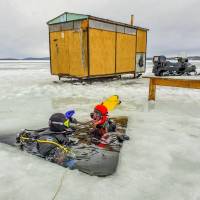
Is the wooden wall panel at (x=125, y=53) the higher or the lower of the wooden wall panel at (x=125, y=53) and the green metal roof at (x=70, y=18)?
the lower

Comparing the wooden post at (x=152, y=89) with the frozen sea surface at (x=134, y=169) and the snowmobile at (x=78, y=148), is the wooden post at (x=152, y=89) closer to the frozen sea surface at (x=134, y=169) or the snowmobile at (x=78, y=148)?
the frozen sea surface at (x=134, y=169)

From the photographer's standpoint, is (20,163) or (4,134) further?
(4,134)

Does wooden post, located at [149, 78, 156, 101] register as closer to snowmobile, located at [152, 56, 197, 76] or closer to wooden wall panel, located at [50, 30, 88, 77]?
wooden wall panel, located at [50, 30, 88, 77]

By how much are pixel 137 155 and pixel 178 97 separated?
6.08m

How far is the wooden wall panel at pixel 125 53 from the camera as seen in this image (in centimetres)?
1528

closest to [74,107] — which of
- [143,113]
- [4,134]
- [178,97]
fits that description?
[143,113]

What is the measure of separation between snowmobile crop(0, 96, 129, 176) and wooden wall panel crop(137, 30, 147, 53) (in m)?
13.3

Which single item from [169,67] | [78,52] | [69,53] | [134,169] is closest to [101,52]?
[78,52]

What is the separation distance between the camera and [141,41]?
688 inches

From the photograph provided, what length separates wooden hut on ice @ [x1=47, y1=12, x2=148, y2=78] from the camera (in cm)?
1285

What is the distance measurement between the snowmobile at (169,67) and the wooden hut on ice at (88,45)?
13.8 ft

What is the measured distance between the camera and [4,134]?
16.3 feet

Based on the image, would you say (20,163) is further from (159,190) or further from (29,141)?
(159,190)

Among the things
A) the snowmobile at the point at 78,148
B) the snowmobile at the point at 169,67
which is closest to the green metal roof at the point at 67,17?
the snowmobile at the point at 78,148
